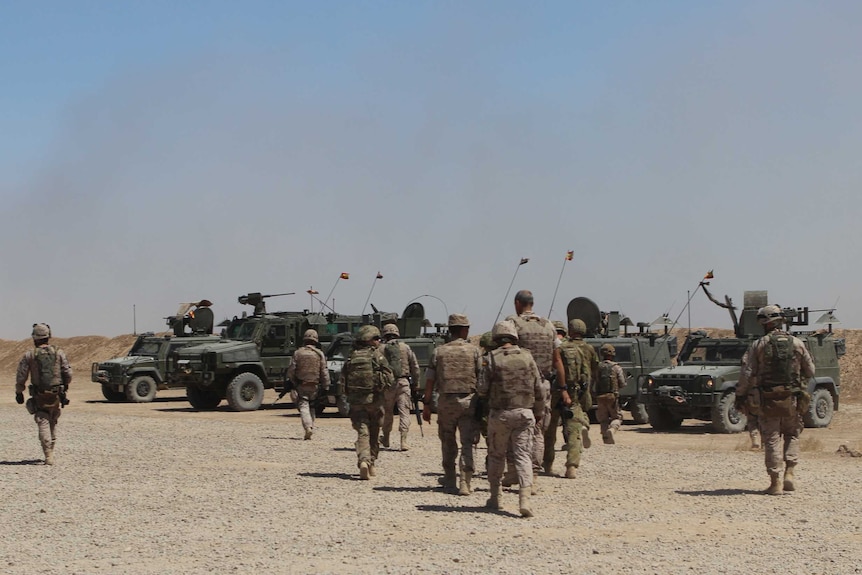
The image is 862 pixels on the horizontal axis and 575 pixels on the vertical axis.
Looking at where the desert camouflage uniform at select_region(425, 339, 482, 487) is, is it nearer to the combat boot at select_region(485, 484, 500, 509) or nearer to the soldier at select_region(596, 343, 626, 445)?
the combat boot at select_region(485, 484, 500, 509)

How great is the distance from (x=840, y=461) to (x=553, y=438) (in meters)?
4.08

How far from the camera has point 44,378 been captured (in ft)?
42.9

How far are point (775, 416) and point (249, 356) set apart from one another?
53.6 feet

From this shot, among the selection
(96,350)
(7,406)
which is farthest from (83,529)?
(96,350)

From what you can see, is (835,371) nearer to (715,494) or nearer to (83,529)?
(715,494)

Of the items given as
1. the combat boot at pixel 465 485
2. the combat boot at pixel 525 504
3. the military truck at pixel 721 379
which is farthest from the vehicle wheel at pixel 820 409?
the combat boot at pixel 525 504

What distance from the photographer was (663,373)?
1917 centimetres

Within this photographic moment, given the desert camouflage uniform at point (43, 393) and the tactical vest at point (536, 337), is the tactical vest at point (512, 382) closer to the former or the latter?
the tactical vest at point (536, 337)

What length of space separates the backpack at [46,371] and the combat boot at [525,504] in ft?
20.2

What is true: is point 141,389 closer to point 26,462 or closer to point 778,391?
point 26,462

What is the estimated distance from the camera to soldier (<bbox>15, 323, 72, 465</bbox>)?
1312 cm

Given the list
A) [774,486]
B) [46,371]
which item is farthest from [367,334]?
[774,486]

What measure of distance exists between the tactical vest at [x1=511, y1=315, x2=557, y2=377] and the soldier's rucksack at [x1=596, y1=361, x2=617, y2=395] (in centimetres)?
651

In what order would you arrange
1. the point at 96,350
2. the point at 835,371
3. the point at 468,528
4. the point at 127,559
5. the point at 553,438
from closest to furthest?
1. the point at 127,559
2. the point at 468,528
3. the point at 553,438
4. the point at 835,371
5. the point at 96,350
